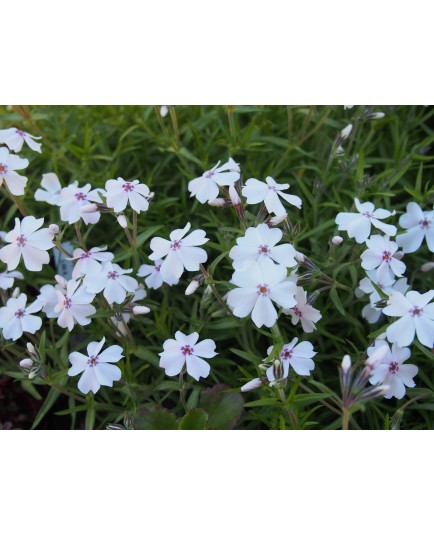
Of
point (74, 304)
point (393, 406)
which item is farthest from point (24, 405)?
point (393, 406)

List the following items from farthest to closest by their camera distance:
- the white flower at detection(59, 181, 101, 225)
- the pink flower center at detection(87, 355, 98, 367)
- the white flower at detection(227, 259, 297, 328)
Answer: the white flower at detection(59, 181, 101, 225) < the pink flower center at detection(87, 355, 98, 367) < the white flower at detection(227, 259, 297, 328)

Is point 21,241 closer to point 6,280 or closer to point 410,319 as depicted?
point 6,280

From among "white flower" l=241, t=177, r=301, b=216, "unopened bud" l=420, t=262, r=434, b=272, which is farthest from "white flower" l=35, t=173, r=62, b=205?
"unopened bud" l=420, t=262, r=434, b=272

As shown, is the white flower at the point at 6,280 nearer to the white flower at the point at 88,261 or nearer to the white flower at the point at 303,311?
the white flower at the point at 88,261

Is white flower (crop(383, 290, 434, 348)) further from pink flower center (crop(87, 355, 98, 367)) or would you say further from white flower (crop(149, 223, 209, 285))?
pink flower center (crop(87, 355, 98, 367))

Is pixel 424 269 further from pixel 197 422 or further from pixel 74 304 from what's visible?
pixel 74 304

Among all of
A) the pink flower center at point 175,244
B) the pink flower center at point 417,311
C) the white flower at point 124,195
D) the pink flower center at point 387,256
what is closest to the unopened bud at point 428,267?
the pink flower center at point 387,256

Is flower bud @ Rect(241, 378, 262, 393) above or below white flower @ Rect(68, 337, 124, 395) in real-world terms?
above
